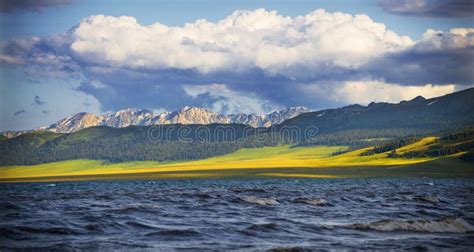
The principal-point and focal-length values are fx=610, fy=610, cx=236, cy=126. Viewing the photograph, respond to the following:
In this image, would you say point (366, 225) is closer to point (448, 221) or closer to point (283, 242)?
point (448, 221)

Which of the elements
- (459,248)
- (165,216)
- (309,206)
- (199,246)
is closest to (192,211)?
(165,216)

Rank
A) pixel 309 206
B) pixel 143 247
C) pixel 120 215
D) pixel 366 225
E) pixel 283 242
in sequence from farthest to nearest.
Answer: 1. pixel 309 206
2. pixel 120 215
3. pixel 366 225
4. pixel 283 242
5. pixel 143 247

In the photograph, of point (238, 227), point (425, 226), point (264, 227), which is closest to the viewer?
point (264, 227)

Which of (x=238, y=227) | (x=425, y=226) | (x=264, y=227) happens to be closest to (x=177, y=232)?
(x=238, y=227)

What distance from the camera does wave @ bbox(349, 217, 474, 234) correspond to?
46.1 m

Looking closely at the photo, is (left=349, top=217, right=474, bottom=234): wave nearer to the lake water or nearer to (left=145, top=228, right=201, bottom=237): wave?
the lake water

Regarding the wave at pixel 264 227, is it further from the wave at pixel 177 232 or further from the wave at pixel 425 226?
the wave at pixel 425 226

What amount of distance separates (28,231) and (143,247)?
11.5m

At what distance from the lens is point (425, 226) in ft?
155

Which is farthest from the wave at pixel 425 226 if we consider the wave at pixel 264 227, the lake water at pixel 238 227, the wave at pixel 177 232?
the wave at pixel 177 232

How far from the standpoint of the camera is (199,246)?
123ft

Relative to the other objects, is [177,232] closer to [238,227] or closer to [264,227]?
[238,227]

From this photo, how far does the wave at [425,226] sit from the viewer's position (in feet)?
151

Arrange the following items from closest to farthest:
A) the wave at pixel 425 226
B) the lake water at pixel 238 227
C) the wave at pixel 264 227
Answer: the lake water at pixel 238 227 → the wave at pixel 264 227 → the wave at pixel 425 226
